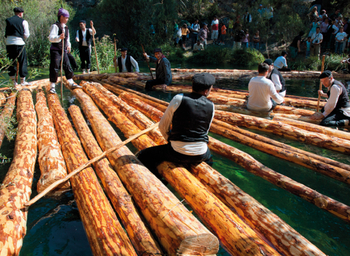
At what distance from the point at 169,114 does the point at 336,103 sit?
4.04 metres

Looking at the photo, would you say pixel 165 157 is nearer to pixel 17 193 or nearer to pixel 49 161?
pixel 49 161

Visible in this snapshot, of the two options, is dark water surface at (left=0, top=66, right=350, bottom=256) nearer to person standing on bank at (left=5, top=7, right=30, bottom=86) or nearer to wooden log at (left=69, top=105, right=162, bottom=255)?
wooden log at (left=69, top=105, right=162, bottom=255)

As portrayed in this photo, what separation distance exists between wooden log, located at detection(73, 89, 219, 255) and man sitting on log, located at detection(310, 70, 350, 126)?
414 cm

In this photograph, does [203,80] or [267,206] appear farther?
[267,206]

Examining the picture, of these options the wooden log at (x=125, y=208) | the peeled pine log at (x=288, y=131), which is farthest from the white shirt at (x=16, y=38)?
the peeled pine log at (x=288, y=131)

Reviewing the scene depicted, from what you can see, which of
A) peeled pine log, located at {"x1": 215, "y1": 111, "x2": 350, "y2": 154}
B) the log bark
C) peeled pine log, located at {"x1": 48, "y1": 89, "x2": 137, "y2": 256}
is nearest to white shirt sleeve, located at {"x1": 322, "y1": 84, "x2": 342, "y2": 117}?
peeled pine log, located at {"x1": 215, "y1": 111, "x2": 350, "y2": 154}

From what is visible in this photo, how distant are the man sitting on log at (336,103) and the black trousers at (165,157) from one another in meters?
3.39

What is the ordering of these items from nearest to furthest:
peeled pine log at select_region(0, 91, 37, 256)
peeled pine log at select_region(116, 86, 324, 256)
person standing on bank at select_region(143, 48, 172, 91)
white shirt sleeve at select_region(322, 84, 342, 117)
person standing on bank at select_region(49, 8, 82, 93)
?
peeled pine log at select_region(116, 86, 324, 256) → peeled pine log at select_region(0, 91, 37, 256) → white shirt sleeve at select_region(322, 84, 342, 117) → person standing on bank at select_region(49, 8, 82, 93) → person standing on bank at select_region(143, 48, 172, 91)

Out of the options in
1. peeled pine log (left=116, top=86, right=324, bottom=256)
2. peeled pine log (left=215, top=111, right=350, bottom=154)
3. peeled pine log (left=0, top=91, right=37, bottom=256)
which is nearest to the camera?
peeled pine log (left=116, top=86, right=324, bottom=256)

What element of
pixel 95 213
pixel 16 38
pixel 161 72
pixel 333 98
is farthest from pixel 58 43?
pixel 333 98

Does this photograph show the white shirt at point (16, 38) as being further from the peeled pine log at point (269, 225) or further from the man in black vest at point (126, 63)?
the peeled pine log at point (269, 225)

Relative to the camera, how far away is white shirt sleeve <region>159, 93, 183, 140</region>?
299cm

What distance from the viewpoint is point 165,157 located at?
336cm

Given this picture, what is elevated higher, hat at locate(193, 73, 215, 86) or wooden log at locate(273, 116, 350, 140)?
hat at locate(193, 73, 215, 86)
